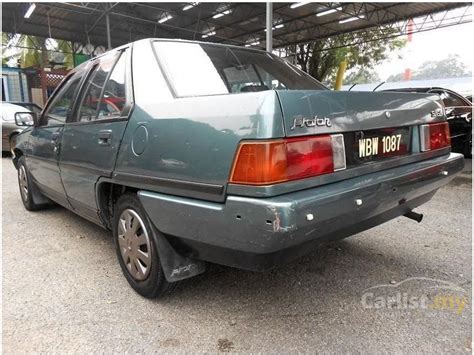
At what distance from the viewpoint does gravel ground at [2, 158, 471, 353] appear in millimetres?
2014

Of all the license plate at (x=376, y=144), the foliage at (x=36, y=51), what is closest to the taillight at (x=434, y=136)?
the license plate at (x=376, y=144)

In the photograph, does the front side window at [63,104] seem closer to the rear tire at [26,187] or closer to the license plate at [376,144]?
the rear tire at [26,187]

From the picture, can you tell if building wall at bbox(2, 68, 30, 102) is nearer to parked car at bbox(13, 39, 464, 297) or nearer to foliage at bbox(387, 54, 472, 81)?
parked car at bbox(13, 39, 464, 297)

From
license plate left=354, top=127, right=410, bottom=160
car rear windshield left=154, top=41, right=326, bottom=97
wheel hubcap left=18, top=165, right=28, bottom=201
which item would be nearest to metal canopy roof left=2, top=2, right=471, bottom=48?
wheel hubcap left=18, top=165, right=28, bottom=201

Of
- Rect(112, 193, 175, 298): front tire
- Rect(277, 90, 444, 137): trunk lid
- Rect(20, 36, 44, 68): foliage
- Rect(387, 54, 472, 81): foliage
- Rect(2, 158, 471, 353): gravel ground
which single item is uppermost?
Rect(20, 36, 44, 68): foliage

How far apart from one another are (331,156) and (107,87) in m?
1.73

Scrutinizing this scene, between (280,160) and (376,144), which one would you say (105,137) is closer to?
(280,160)

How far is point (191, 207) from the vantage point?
1.91 meters

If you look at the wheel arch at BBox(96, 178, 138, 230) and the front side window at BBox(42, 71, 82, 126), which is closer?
the wheel arch at BBox(96, 178, 138, 230)

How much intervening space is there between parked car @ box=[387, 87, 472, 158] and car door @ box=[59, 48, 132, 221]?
242 inches

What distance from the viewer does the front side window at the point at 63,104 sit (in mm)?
3273

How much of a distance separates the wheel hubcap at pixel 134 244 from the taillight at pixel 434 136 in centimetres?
186

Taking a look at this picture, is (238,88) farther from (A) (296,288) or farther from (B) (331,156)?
(A) (296,288)

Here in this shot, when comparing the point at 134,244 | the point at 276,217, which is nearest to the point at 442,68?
the point at 134,244
